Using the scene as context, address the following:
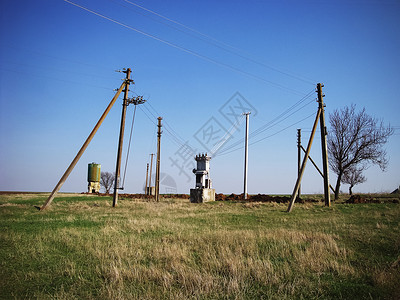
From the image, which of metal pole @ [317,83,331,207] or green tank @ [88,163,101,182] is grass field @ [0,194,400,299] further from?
green tank @ [88,163,101,182]

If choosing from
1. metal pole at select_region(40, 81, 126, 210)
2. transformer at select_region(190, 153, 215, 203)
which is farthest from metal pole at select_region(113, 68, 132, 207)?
transformer at select_region(190, 153, 215, 203)

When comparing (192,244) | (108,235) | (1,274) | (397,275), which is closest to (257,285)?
(397,275)

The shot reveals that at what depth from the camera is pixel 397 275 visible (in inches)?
193

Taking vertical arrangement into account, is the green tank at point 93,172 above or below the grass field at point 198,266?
above

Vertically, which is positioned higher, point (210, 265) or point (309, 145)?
point (309, 145)

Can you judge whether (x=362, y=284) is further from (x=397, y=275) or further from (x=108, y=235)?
(x=108, y=235)

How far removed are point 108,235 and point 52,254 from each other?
2.28 metres

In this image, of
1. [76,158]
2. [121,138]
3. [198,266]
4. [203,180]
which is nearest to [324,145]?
[203,180]

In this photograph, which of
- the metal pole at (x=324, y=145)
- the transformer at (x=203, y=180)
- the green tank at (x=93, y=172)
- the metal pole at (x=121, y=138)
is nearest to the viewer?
the metal pole at (x=324, y=145)

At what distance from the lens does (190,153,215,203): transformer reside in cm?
2544

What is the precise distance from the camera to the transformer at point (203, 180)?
2544 cm

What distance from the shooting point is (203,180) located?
2633cm

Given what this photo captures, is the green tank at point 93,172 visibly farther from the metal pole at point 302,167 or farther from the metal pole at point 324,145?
the metal pole at point 324,145

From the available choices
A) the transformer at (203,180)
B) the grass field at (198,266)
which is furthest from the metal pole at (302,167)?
the transformer at (203,180)
